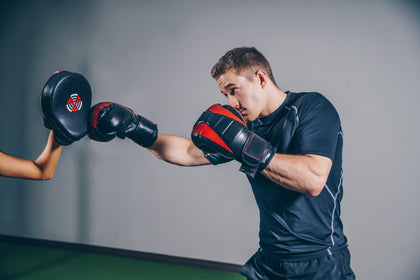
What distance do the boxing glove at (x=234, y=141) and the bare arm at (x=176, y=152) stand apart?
0.54 metres

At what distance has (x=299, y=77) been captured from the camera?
2.62m

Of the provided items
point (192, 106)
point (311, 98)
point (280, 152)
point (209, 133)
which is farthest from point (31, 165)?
point (192, 106)

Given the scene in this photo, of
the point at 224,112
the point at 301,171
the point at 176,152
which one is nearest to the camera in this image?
the point at 301,171

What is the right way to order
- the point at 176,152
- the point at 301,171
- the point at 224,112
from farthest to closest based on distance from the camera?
the point at 176,152 < the point at 224,112 < the point at 301,171

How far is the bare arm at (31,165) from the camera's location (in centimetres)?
157

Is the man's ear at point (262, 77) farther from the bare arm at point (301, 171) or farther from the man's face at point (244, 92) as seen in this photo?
the bare arm at point (301, 171)

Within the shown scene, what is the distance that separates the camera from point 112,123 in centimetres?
147

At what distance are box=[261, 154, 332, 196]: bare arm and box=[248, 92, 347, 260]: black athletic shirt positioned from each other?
9 centimetres

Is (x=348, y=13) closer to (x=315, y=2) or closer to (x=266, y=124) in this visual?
(x=315, y=2)

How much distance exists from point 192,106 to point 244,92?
1.50 meters

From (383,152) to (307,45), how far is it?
104 centimetres

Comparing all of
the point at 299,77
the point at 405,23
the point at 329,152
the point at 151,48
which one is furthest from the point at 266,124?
the point at 151,48

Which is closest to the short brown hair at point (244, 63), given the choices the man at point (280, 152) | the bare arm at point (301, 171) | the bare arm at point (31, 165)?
the man at point (280, 152)

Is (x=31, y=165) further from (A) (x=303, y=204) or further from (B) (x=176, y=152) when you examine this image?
(A) (x=303, y=204)
